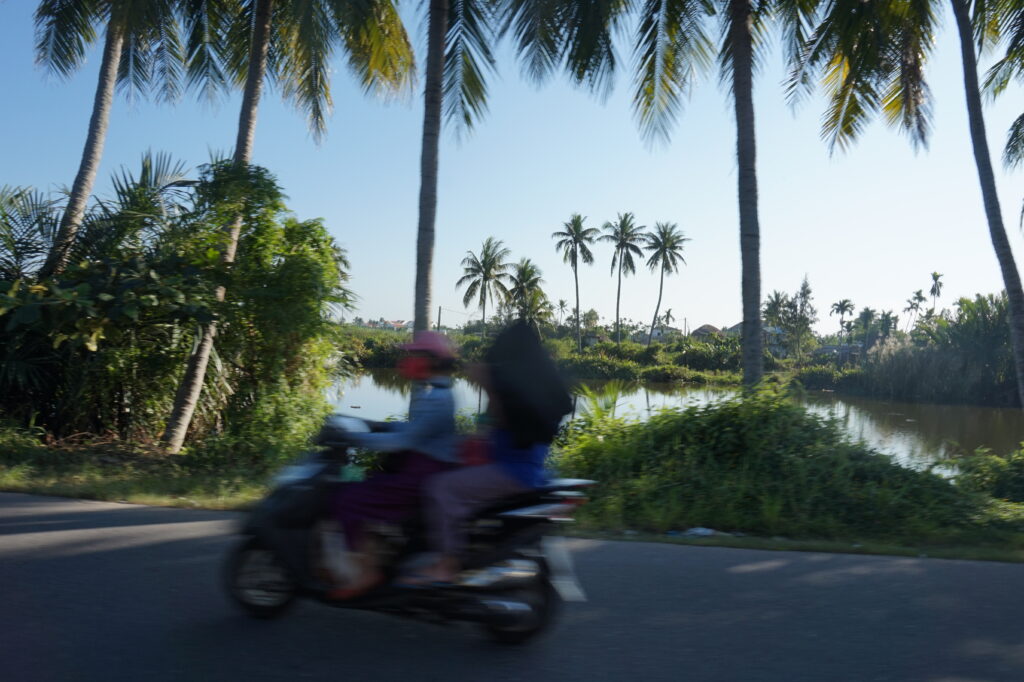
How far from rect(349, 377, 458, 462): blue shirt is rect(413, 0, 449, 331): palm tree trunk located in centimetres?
588

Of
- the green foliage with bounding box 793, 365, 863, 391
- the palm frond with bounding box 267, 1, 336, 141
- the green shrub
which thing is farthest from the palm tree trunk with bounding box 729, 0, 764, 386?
the green shrub

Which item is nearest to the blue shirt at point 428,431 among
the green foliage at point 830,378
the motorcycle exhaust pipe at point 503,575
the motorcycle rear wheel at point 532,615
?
the motorcycle exhaust pipe at point 503,575

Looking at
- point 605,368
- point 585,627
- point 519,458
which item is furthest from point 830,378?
point 519,458

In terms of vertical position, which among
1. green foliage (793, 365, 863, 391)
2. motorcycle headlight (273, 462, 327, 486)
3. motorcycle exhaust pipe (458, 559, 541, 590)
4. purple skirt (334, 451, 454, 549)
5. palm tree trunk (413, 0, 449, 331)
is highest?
palm tree trunk (413, 0, 449, 331)

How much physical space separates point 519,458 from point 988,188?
10.7m

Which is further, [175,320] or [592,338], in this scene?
[592,338]

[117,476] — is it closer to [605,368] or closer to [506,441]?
[506,441]

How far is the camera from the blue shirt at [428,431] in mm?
3625

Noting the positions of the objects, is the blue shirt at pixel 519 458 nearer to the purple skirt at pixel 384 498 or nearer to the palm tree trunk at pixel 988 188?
the purple skirt at pixel 384 498

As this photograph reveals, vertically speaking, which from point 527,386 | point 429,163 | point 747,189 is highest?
point 429,163

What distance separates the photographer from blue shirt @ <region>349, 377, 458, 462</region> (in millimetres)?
3625

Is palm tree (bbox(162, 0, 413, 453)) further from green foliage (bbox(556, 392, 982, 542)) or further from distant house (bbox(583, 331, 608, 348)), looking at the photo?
distant house (bbox(583, 331, 608, 348))

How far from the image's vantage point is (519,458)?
3.70 meters

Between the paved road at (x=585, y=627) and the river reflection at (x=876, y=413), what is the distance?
1355 millimetres
